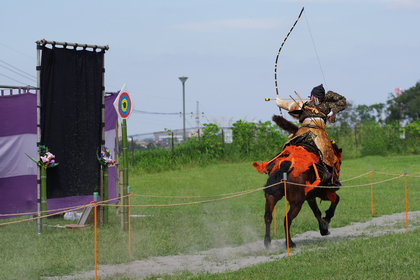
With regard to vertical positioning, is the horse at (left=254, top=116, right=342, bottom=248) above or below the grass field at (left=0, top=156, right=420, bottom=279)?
above

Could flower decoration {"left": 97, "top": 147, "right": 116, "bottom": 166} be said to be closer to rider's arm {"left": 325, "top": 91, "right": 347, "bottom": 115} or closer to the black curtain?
the black curtain

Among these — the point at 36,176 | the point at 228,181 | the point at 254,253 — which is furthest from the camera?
the point at 228,181

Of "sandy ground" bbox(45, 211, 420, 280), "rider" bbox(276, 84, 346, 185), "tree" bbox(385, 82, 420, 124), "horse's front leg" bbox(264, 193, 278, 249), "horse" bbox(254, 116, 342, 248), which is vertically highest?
"tree" bbox(385, 82, 420, 124)

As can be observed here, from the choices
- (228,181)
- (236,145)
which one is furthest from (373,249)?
(236,145)

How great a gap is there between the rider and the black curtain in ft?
13.0

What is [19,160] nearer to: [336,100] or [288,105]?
[288,105]

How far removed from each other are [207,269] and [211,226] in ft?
10.2

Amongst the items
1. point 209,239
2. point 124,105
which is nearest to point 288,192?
point 209,239

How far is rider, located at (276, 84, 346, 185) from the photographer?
25.0ft

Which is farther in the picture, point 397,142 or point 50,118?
point 397,142

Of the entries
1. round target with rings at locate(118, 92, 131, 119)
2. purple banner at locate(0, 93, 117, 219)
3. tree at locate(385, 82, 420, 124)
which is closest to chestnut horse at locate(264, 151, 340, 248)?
round target with rings at locate(118, 92, 131, 119)

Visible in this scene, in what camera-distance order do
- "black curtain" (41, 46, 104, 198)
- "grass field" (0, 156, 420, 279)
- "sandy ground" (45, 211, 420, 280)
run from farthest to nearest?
"black curtain" (41, 46, 104, 198), "sandy ground" (45, 211, 420, 280), "grass field" (0, 156, 420, 279)

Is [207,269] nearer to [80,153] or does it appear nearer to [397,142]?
[80,153]

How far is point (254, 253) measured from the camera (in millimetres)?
6941
